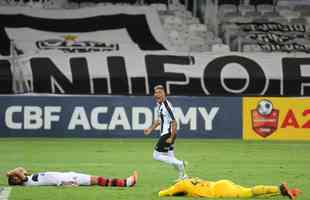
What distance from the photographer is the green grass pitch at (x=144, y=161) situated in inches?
635

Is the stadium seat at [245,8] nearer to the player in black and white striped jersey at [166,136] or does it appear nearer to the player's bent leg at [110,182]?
the player in black and white striped jersey at [166,136]

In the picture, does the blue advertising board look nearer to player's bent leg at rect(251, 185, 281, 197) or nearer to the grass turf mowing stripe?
the grass turf mowing stripe

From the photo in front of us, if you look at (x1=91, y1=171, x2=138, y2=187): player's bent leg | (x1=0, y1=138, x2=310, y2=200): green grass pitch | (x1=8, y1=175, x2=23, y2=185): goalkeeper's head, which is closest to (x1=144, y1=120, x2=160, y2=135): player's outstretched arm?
(x1=0, y1=138, x2=310, y2=200): green grass pitch

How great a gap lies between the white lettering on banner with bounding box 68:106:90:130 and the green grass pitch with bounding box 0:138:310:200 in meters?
0.80

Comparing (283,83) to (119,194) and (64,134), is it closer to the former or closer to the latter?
(64,134)

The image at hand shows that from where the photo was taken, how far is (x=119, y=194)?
15648mm

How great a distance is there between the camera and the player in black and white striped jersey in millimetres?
18634

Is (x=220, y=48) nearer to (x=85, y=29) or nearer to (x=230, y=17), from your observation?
(x=230, y=17)

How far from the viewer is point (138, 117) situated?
32281mm

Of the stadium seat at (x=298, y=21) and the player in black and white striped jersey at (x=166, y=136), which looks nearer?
the player in black and white striped jersey at (x=166, y=136)

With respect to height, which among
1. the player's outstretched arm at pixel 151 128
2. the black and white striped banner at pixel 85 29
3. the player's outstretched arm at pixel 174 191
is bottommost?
the player's outstretched arm at pixel 174 191

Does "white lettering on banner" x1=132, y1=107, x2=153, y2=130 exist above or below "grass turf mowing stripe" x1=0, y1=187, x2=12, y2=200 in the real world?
below

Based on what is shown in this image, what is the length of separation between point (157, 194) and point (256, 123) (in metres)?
17.2

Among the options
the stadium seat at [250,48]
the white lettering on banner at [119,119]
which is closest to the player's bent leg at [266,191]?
the white lettering on banner at [119,119]
